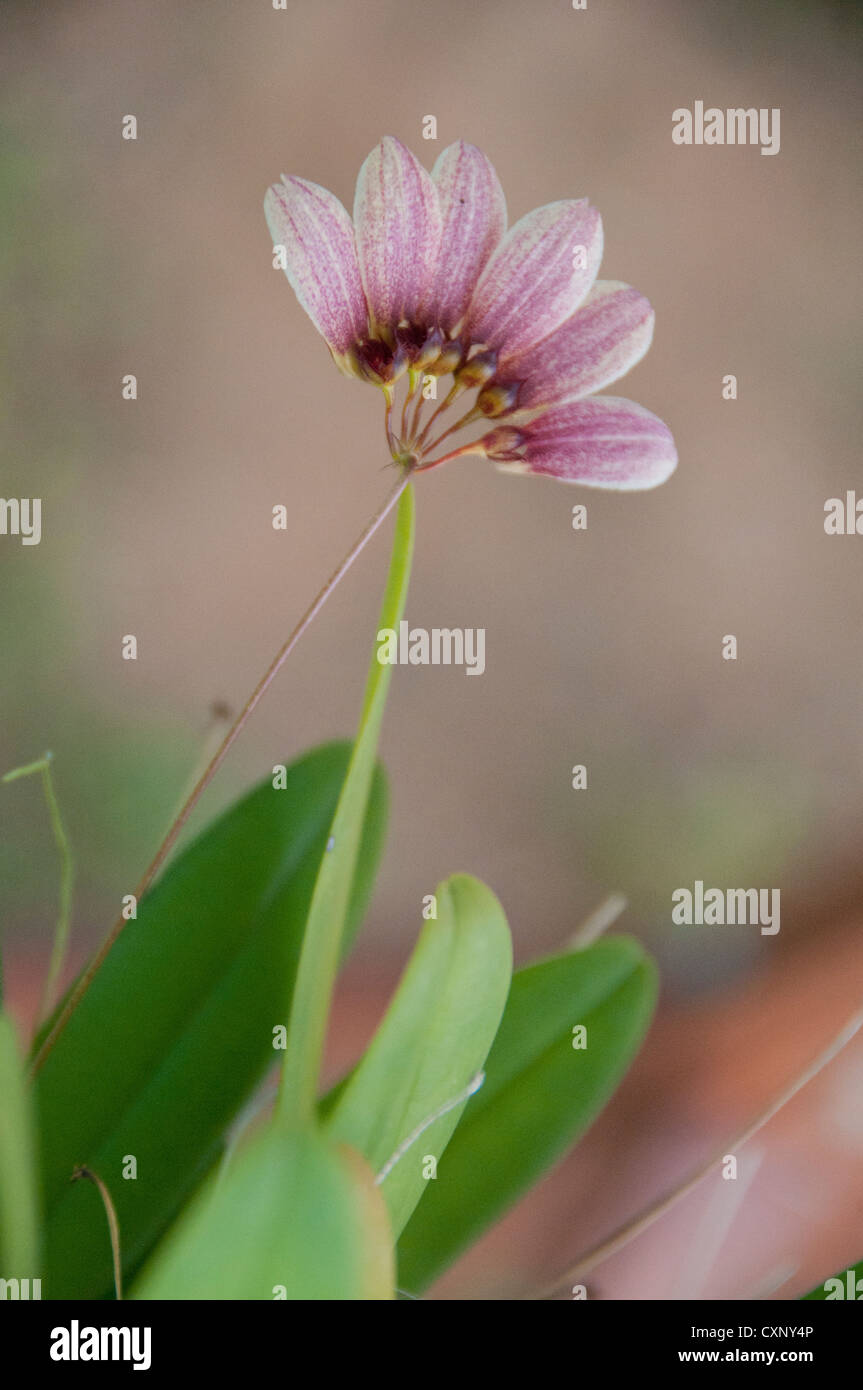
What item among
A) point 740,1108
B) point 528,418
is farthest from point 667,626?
point 528,418

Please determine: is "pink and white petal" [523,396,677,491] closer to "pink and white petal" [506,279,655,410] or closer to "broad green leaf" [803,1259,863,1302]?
"pink and white petal" [506,279,655,410]

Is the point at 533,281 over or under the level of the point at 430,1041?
over

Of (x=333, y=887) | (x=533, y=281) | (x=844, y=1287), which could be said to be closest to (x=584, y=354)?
(x=533, y=281)

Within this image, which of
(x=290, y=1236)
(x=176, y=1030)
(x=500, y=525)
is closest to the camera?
(x=290, y=1236)

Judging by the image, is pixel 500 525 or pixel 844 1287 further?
pixel 500 525

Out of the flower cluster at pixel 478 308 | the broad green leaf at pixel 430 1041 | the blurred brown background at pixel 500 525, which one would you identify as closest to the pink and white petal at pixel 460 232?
the flower cluster at pixel 478 308

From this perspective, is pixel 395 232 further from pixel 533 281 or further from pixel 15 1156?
pixel 15 1156
